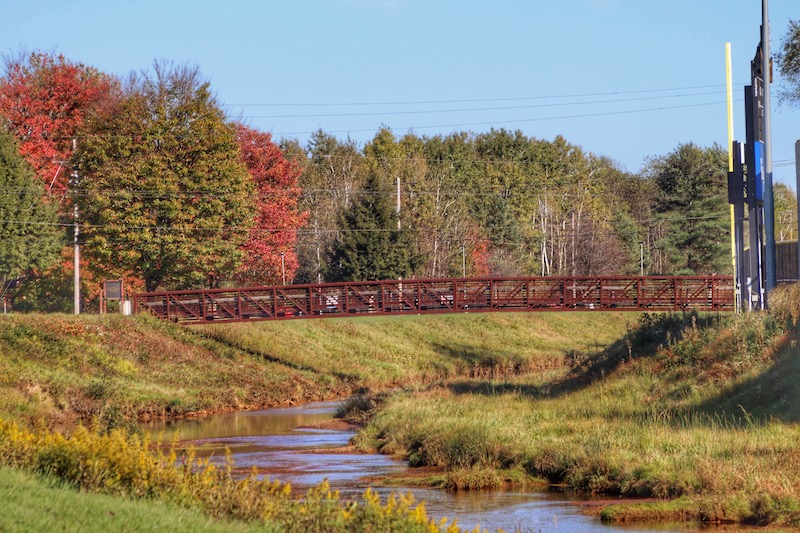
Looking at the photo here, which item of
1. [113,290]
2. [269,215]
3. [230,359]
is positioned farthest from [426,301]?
[269,215]

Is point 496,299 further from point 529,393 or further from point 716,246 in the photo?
point 716,246

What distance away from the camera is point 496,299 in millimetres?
55438

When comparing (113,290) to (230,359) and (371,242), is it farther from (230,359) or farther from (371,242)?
(371,242)

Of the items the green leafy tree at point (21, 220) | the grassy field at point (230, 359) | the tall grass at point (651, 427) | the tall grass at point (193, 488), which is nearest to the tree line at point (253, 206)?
the green leafy tree at point (21, 220)

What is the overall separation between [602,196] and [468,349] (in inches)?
2242

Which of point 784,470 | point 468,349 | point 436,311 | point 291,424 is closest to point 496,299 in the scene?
point 436,311

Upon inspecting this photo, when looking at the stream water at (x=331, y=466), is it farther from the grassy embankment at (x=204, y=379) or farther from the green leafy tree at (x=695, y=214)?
the green leafy tree at (x=695, y=214)

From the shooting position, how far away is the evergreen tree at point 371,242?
7162 cm

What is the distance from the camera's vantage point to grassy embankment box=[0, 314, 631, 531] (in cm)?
1285

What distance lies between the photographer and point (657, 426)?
75.1ft

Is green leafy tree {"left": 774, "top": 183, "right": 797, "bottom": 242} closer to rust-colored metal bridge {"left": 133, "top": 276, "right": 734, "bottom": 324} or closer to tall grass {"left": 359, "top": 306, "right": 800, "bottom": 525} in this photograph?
rust-colored metal bridge {"left": 133, "top": 276, "right": 734, "bottom": 324}

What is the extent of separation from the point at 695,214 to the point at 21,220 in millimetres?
54467

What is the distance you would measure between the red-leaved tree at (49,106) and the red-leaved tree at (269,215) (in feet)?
30.5

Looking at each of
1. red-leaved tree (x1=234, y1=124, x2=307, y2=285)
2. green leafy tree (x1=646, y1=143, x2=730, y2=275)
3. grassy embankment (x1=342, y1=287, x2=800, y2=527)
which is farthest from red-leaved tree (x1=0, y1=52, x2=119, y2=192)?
green leafy tree (x1=646, y1=143, x2=730, y2=275)
